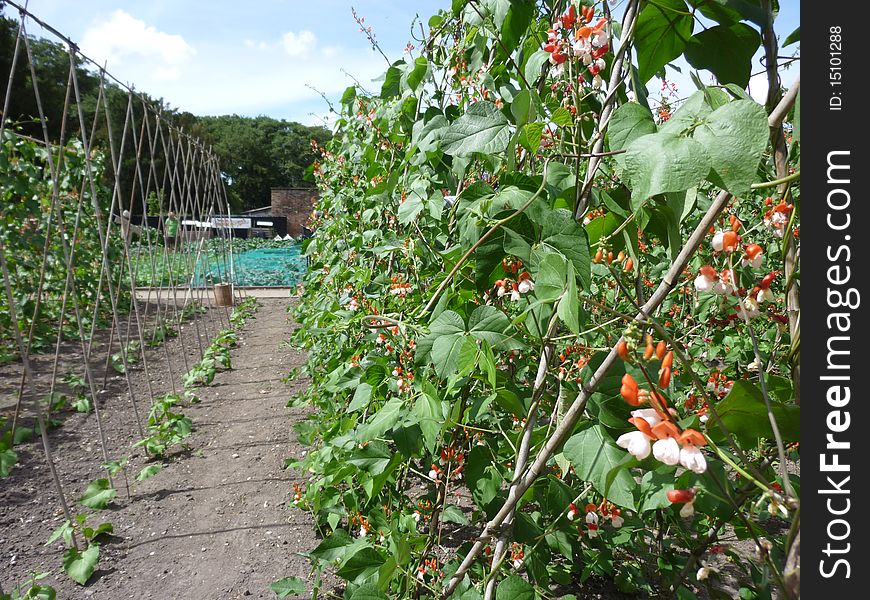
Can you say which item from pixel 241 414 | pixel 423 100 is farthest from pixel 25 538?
pixel 423 100

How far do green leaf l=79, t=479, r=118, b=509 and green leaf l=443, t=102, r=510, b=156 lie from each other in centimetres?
302

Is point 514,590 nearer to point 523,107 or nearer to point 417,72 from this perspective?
point 523,107

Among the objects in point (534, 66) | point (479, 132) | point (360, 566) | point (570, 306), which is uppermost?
point (534, 66)

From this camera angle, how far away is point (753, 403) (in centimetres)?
63

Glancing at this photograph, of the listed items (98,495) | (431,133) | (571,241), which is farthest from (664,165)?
(98,495)

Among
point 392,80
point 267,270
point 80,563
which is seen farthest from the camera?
point 267,270

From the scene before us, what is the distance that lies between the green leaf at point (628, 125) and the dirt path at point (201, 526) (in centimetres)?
220

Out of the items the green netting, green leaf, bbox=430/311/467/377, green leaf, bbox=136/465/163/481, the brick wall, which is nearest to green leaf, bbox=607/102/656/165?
green leaf, bbox=430/311/467/377

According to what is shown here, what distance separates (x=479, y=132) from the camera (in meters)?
0.94

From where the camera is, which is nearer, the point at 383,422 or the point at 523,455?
the point at 523,455

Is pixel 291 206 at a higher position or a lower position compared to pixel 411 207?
higher

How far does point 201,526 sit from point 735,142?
9.96 feet

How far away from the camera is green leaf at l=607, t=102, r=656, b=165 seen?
689 mm

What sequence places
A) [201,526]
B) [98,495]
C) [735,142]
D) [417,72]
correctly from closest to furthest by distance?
[735,142] → [417,72] → [201,526] → [98,495]
